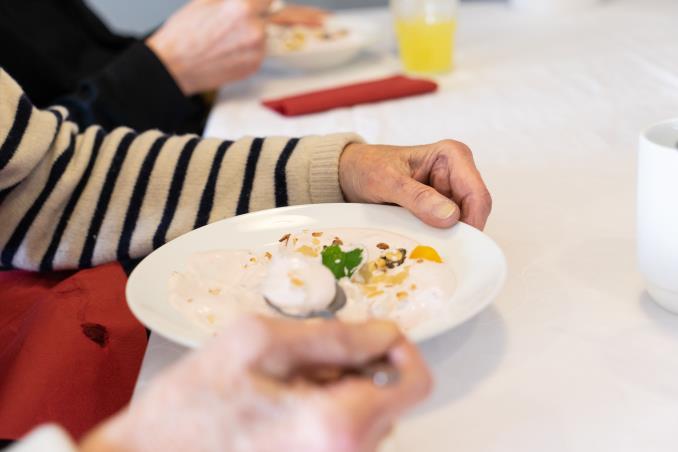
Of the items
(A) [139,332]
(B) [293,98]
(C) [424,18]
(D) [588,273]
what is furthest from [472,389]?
(C) [424,18]

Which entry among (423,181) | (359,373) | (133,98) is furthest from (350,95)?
(359,373)

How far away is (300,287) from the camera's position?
563 millimetres

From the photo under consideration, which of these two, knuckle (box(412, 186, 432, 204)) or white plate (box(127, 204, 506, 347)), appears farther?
knuckle (box(412, 186, 432, 204))

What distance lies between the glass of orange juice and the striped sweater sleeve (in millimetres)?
533

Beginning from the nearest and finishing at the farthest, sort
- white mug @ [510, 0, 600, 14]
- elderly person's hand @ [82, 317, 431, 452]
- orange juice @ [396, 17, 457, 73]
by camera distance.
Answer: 1. elderly person's hand @ [82, 317, 431, 452]
2. orange juice @ [396, 17, 457, 73]
3. white mug @ [510, 0, 600, 14]

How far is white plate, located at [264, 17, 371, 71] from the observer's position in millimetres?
1390

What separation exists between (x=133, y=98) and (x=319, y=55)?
1.08 feet

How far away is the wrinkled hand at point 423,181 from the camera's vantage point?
691mm

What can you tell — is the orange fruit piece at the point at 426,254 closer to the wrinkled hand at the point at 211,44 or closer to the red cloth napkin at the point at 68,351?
the red cloth napkin at the point at 68,351

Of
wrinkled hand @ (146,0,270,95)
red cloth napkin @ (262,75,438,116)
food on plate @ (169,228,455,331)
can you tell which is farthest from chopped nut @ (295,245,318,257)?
wrinkled hand @ (146,0,270,95)

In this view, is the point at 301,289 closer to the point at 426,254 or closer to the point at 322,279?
the point at 322,279

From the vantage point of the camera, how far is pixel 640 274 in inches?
26.2

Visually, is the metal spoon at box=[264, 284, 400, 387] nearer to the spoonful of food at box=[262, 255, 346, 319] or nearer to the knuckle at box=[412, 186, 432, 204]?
the spoonful of food at box=[262, 255, 346, 319]

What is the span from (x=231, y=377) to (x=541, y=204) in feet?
1.65
